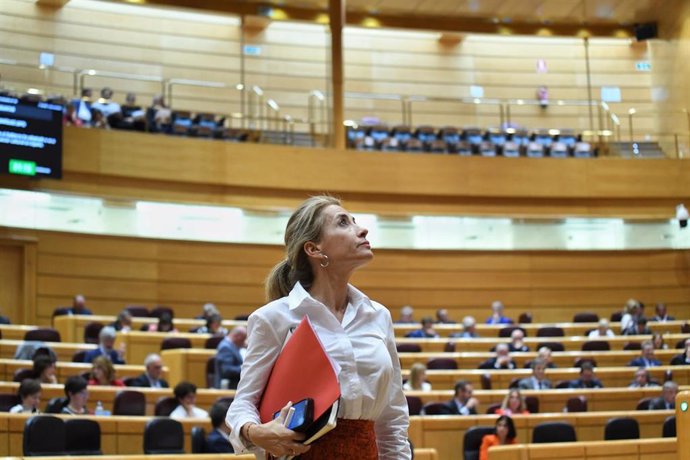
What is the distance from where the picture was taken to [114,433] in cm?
693

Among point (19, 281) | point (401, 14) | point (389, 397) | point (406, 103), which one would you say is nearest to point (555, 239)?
point (406, 103)

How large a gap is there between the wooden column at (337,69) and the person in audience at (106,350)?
6453 millimetres

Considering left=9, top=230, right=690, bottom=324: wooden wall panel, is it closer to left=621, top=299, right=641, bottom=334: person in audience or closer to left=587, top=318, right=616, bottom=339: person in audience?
left=621, top=299, right=641, bottom=334: person in audience

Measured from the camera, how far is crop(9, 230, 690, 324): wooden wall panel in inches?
544

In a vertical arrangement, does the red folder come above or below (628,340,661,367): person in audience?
above

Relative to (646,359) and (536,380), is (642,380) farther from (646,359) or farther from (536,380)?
(536,380)

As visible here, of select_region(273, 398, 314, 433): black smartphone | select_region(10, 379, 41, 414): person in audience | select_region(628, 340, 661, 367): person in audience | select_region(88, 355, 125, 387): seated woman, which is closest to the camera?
select_region(273, 398, 314, 433): black smartphone

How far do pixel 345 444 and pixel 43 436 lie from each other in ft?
15.1

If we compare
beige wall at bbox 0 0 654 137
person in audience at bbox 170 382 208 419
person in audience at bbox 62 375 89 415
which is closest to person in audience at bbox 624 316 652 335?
beige wall at bbox 0 0 654 137

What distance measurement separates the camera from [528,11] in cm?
1748

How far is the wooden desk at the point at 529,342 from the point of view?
11.8 metres

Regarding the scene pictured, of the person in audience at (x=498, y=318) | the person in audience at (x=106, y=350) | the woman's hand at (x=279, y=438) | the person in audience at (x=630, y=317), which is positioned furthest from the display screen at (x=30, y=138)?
the woman's hand at (x=279, y=438)

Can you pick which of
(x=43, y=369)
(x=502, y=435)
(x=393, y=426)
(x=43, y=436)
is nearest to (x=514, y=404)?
(x=502, y=435)

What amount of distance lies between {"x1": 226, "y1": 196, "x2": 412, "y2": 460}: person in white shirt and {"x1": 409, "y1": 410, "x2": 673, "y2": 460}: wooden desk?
5.66 m
